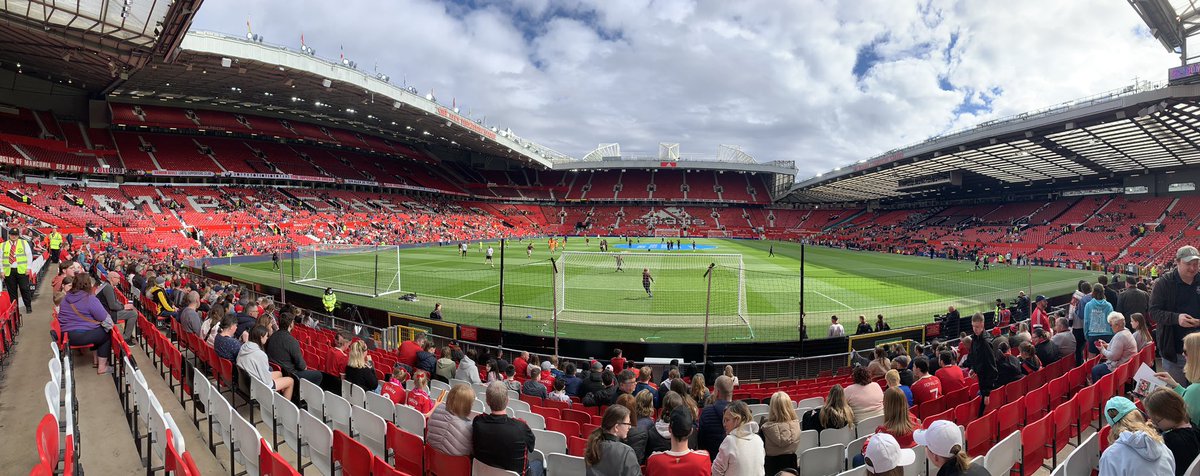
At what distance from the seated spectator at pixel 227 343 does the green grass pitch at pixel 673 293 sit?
629 centimetres

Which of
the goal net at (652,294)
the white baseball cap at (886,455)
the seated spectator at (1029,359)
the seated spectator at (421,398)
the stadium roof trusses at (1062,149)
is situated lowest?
the goal net at (652,294)

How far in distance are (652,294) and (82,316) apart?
1765 cm

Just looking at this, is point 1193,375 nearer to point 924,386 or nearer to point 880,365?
point 924,386

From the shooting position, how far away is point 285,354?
6.69 m

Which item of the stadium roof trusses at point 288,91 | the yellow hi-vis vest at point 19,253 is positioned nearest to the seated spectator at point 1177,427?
the yellow hi-vis vest at point 19,253

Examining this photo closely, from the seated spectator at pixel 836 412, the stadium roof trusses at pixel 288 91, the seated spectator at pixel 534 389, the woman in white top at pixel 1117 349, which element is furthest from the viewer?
the stadium roof trusses at pixel 288 91

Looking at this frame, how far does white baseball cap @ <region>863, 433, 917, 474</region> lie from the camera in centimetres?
305

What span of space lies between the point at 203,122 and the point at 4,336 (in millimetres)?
55738

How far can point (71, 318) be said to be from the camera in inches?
274

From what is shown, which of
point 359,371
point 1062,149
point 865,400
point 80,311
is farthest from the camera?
point 1062,149

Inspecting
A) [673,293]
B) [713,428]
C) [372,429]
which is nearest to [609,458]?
[713,428]

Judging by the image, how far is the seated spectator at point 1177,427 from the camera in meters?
3.33

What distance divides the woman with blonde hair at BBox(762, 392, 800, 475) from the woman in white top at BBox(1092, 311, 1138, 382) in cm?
565

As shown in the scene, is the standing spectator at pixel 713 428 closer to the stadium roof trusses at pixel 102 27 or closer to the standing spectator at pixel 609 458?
the standing spectator at pixel 609 458
